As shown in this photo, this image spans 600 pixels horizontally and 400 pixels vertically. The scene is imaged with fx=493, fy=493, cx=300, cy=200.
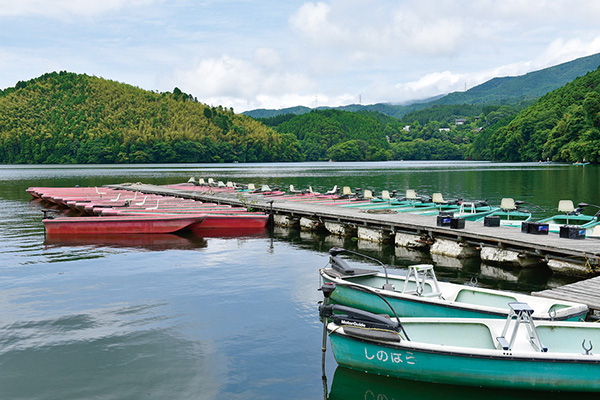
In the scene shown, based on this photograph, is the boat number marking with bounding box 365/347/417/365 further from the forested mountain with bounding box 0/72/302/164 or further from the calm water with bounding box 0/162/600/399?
the forested mountain with bounding box 0/72/302/164

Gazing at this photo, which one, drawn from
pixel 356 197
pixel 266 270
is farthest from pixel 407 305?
pixel 356 197

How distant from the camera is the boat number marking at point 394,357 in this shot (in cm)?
820

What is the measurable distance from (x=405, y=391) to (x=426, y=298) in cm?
241

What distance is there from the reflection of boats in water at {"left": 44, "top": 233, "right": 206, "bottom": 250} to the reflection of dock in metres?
5.79

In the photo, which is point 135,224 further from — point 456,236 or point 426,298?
point 426,298

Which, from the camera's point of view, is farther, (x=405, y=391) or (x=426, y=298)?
(x=426, y=298)

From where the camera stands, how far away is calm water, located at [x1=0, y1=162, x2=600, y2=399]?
893 centimetres

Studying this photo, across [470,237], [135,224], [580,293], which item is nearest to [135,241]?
[135,224]

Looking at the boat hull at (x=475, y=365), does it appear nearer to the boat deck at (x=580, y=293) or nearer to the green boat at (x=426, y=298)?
the green boat at (x=426, y=298)

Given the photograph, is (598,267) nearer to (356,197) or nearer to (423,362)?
(423,362)

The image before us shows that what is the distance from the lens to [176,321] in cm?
1220

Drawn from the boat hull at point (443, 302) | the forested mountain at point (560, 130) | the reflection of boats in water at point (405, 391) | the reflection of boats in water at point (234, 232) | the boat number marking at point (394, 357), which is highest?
the forested mountain at point (560, 130)

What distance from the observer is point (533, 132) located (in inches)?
5354

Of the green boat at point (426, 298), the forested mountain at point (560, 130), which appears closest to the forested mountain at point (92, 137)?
the forested mountain at point (560, 130)
